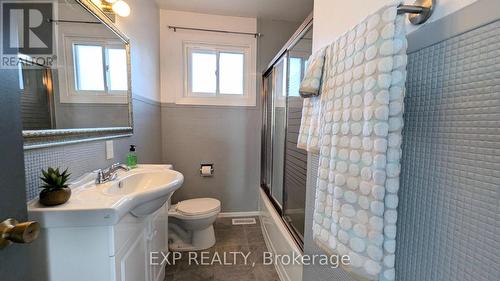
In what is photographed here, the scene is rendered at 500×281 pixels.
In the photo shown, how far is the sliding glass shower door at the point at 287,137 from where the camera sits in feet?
5.43

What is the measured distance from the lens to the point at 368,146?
0.59 metres

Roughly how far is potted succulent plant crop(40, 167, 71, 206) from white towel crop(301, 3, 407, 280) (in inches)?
38.7

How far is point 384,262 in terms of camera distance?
0.59 m

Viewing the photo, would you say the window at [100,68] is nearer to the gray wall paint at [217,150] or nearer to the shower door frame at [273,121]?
the gray wall paint at [217,150]

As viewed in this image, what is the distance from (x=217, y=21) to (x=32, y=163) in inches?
93.7

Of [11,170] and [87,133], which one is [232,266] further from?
[11,170]

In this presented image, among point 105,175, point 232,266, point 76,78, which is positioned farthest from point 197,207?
point 76,78

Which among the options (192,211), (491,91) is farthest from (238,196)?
(491,91)

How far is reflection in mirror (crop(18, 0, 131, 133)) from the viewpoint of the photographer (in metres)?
0.88

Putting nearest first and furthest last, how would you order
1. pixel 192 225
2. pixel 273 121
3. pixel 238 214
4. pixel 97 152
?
pixel 97 152, pixel 192 225, pixel 273 121, pixel 238 214

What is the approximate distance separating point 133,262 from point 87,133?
710mm

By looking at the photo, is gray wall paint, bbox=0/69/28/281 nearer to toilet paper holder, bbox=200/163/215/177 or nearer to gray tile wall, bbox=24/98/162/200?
gray tile wall, bbox=24/98/162/200

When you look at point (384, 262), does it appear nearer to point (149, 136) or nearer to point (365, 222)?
point (365, 222)

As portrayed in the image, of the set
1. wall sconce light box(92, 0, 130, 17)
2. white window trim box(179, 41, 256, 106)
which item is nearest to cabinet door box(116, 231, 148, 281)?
wall sconce light box(92, 0, 130, 17)
